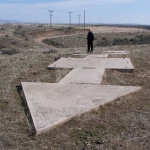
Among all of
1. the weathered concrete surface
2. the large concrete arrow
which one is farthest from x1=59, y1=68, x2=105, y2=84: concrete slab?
the weathered concrete surface

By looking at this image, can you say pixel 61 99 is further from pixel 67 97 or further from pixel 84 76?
pixel 84 76

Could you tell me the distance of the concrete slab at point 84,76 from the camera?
296 inches

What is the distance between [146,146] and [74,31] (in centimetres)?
5304

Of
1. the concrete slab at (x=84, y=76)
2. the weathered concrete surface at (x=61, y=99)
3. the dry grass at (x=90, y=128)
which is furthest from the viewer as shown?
the concrete slab at (x=84, y=76)

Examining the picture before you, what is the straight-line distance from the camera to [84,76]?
26.8 ft

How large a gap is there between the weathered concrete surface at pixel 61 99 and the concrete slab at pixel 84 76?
42 cm

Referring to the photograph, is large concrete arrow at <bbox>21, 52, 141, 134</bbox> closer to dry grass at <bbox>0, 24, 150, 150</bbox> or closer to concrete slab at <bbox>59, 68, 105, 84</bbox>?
concrete slab at <bbox>59, 68, 105, 84</bbox>

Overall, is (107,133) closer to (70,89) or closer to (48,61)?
(70,89)

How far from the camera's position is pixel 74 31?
56.3m

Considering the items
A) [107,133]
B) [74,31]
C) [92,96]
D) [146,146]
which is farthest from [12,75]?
[74,31]

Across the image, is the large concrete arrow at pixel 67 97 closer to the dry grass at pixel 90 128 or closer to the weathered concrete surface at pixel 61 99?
the weathered concrete surface at pixel 61 99

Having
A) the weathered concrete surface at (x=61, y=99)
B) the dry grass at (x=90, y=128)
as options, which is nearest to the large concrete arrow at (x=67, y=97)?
the weathered concrete surface at (x=61, y=99)

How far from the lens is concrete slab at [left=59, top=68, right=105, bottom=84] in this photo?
752 centimetres

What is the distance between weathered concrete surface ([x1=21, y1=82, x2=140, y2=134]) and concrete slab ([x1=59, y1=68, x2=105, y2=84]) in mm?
420
